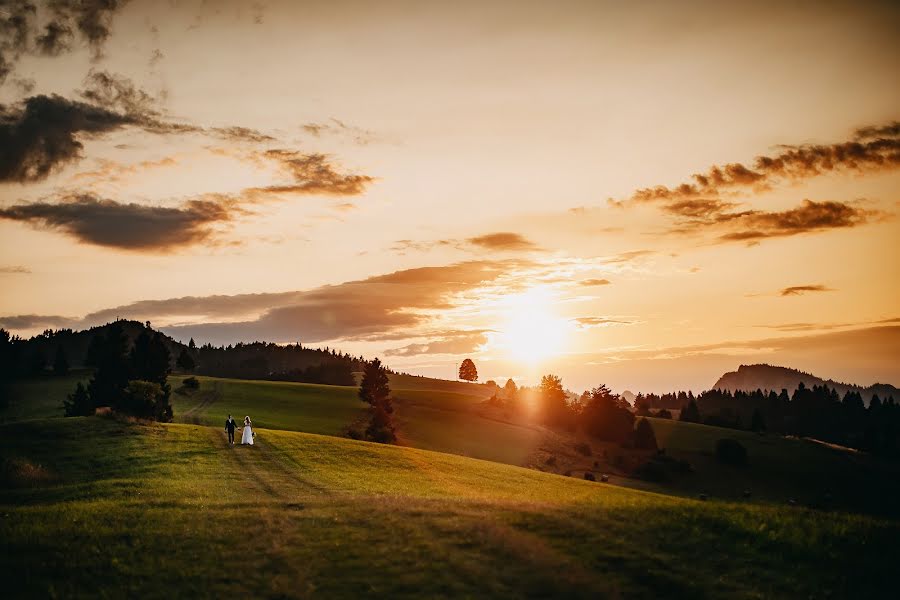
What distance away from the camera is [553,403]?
141 meters

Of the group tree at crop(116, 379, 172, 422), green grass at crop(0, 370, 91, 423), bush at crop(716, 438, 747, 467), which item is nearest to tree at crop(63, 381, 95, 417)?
green grass at crop(0, 370, 91, 423)

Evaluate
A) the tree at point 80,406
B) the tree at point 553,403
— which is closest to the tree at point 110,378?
the tree at point 80,406

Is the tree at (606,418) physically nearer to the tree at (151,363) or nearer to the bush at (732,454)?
the bush at (732,454)

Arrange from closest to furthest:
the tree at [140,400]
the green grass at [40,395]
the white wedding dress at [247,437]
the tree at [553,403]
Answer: the white wedding dress at [247,437], the tree at [140,400], the green grass at [40,395], the tree at [553,403]

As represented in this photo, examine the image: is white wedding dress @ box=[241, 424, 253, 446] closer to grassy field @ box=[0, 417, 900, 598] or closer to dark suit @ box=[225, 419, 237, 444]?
dark suit @ box=[225, 419, 237, 444]

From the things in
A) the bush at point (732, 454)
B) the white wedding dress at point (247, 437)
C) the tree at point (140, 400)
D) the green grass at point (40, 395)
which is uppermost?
the tree at point (140, 400)

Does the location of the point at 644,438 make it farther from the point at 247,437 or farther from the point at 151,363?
the point at 151,363

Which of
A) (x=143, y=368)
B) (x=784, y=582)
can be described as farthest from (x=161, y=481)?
→ (x=143, y=368)

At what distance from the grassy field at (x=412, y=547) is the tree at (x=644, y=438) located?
315 ft

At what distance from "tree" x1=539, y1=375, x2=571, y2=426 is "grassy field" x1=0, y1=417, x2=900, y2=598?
10508 cm

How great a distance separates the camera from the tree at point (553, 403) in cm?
13500

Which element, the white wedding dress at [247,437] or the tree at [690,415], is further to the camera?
the tree at [690,415]

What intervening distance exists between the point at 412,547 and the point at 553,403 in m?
121

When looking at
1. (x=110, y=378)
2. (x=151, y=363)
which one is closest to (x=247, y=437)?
(x=151, y=363)
